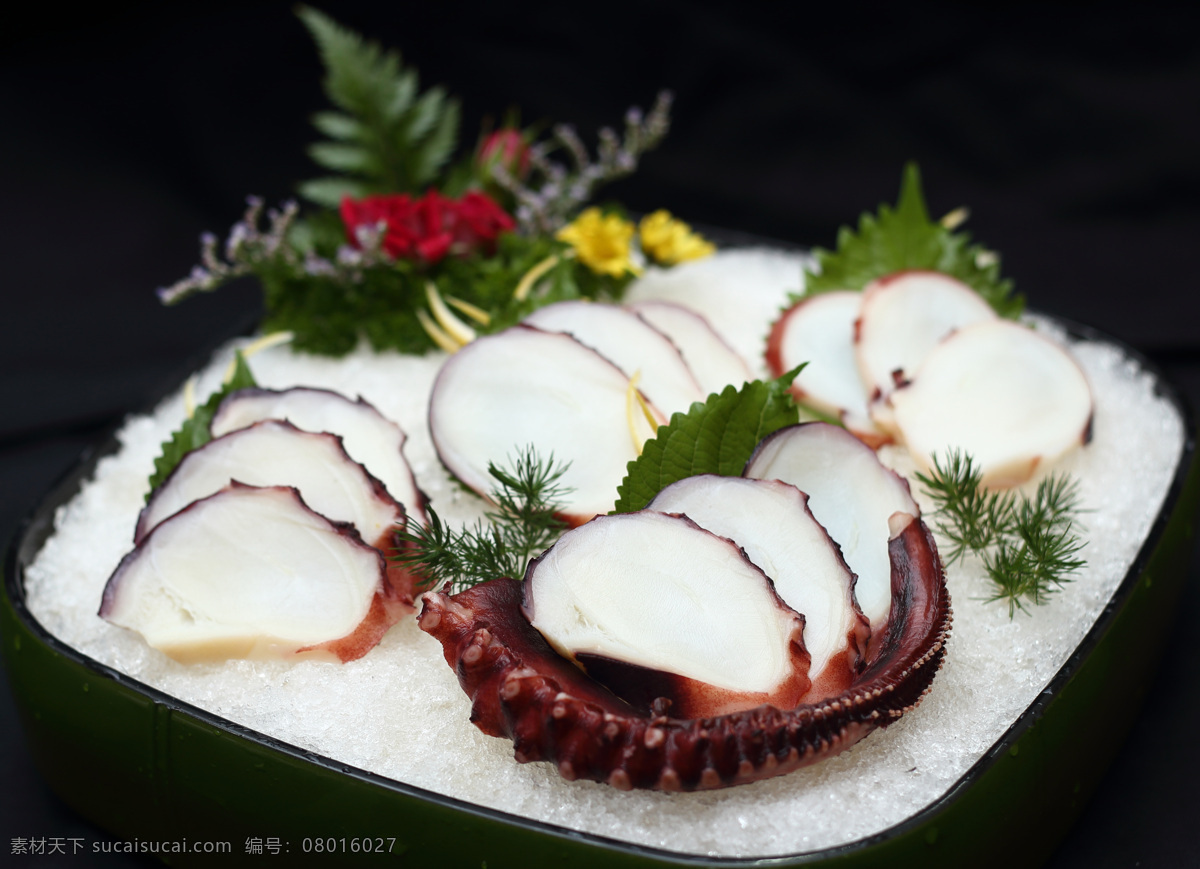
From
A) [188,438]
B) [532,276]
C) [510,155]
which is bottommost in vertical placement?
[188,438]

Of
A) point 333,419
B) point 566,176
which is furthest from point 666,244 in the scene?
point 333,419

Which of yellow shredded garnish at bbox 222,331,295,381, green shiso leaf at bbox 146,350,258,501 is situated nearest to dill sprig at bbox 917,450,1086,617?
green shiso leaf at bbox 146,350,258,501

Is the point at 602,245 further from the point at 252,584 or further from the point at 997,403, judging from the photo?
the point at 252,584

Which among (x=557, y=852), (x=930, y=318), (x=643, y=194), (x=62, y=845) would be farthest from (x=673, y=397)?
(x=643, y=194)

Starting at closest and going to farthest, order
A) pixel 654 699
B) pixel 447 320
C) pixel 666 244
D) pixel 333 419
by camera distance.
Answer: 1. pixel 654 699
2. pixel 333 419
3. pixel 447 320
4. pixel 666 244

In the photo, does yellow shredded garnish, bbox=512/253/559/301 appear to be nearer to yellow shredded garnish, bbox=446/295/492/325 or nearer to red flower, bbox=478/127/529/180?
yellow shredded garnish, bbox=446/295/492/325
